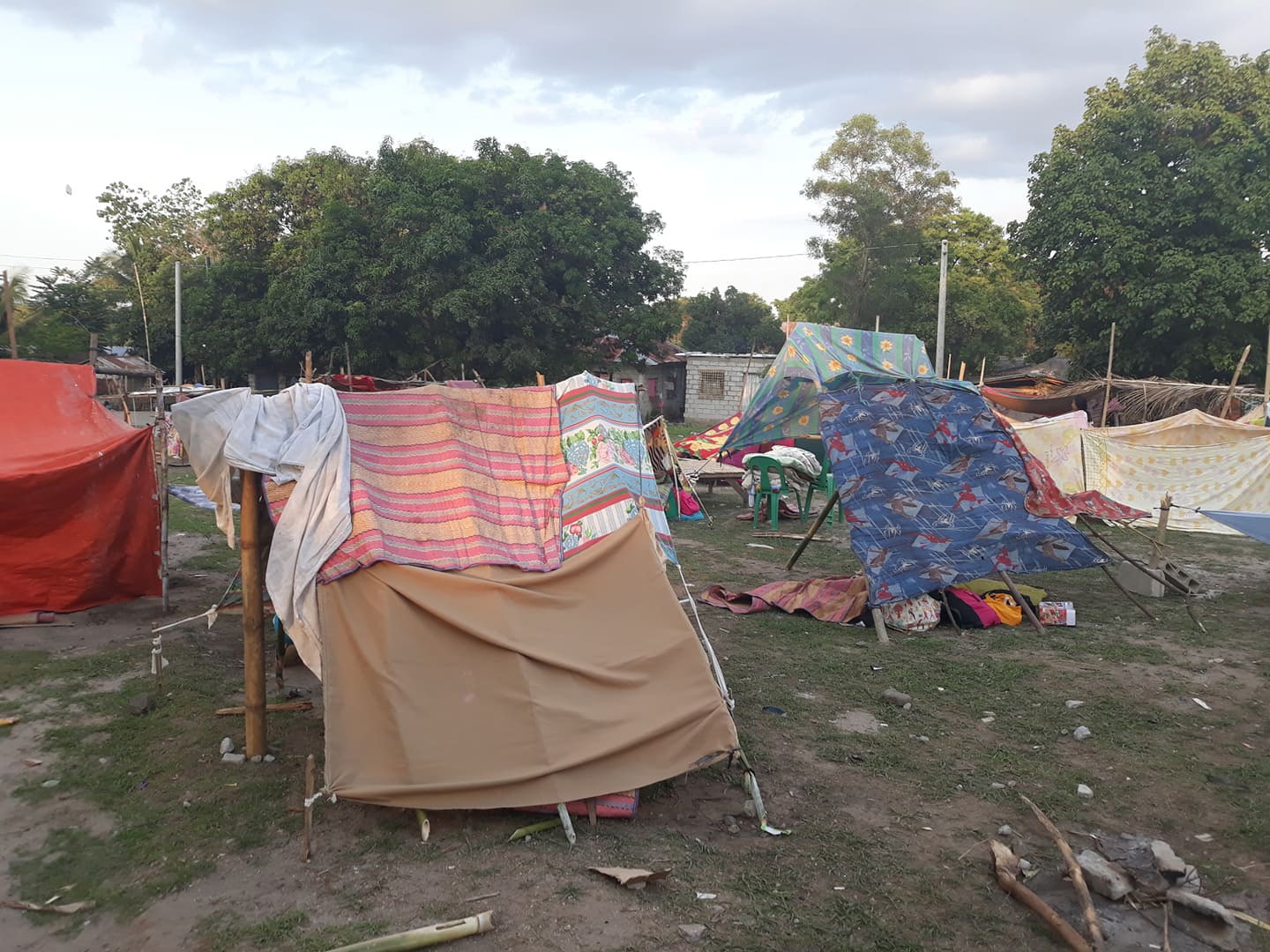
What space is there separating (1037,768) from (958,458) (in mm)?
3954

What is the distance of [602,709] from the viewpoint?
169 inches

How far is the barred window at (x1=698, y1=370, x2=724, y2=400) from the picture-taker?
3316cm

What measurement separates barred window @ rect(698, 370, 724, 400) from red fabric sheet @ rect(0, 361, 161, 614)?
2669 centimetres

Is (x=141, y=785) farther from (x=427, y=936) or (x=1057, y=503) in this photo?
(x=1057, y=503)

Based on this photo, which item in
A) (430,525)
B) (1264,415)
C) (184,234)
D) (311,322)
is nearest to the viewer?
(430,525)

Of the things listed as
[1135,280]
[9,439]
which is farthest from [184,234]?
[1135,280]

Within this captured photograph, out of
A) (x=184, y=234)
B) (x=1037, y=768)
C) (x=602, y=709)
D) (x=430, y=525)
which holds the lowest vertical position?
(x=1037, y=768)

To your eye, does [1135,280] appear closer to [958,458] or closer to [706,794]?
[958,458]

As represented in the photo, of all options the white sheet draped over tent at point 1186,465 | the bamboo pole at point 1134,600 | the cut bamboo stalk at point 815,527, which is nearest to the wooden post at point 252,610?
the cut bamboo stalk at point 815,527

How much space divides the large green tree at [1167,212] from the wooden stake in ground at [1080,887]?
18240 mm

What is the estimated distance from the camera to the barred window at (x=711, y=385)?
3316cm

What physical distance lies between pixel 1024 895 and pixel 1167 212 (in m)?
19.6

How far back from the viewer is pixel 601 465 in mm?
5496

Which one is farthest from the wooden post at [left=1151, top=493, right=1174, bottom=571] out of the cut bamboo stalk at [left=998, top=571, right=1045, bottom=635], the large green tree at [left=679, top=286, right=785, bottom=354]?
the large green tree at [left=679, top=286, right=785, bottom=354]
